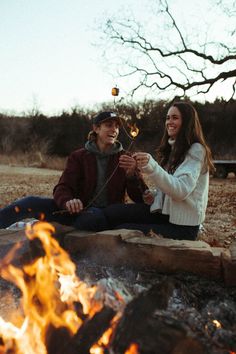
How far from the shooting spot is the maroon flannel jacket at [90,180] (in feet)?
9.49

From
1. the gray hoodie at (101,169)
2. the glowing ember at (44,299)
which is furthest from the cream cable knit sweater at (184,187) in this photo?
the glowing ember at (44,299)

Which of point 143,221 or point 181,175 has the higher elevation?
point 181,175

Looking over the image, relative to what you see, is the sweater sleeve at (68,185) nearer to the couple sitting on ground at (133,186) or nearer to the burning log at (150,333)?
the couple sitting on ground at (133,186)

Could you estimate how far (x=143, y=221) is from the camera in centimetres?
283

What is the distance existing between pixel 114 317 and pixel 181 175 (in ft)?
3.99

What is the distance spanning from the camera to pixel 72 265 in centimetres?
214

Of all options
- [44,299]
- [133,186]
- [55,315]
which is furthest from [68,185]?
[55,315]

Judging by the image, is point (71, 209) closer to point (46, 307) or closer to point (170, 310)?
point (46, 307)

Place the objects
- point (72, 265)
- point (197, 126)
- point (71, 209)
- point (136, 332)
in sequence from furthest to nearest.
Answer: point (197, 126)
point (71, 209)
point (72, 265)
point (136, 332)

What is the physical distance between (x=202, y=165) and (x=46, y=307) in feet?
4.74

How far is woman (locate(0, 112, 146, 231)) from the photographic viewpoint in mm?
2826

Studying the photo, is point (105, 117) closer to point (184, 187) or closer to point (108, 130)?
point (108, 130)

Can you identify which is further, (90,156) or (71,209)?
(90,156)

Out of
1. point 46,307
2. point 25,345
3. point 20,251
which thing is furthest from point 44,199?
point 25,345
